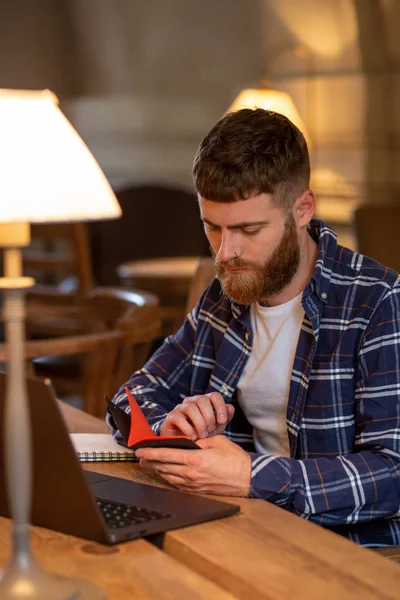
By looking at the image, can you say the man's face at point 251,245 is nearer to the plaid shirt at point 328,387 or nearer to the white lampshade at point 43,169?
the plaid shirt at point 328,387

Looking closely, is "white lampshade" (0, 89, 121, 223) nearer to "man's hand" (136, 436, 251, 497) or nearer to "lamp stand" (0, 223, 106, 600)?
"lamp stand" (0, 223, 106, 600)

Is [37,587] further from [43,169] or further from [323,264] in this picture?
[323,264]

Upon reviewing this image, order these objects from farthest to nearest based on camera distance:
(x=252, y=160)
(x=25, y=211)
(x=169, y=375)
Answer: (x=169, y=375) → (x=252, y=160) → (x=25, y=211)

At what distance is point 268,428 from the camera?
187 centimetres

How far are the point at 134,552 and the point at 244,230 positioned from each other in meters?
0.72

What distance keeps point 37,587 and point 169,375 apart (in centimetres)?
95

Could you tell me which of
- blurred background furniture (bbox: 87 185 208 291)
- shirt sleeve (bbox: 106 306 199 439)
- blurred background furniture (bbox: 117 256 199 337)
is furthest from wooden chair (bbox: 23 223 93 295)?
shirt sleeve (bbox: 106 306 199 439)

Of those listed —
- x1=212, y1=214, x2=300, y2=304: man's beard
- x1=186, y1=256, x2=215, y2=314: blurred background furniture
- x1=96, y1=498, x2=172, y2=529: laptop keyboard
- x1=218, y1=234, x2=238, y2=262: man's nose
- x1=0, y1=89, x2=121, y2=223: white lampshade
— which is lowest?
x1=96, y1=498, x2=172, y2=529: laptop keyboard

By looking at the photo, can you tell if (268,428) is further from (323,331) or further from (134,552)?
(134,552)

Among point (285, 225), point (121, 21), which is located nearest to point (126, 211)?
point (121, 21)

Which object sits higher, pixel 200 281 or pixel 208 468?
pixel 200 281

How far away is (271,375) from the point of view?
1.85 m

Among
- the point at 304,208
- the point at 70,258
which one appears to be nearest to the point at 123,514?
the point at 304,208

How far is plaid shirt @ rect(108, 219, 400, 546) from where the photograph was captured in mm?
1565
